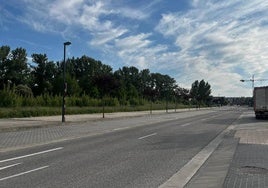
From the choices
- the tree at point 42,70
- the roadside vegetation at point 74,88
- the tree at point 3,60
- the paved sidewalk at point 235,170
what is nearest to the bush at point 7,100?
the roadside vegetation at point 74,88

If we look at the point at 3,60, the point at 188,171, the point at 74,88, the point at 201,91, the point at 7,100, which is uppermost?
the point at 3,60

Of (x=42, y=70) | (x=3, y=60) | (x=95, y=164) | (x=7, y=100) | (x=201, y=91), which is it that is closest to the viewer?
(x=95, y=164)

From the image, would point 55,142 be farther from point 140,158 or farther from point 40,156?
point 140,158

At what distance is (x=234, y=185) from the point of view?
8312 millimetres

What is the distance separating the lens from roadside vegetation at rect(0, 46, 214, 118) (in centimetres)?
4672

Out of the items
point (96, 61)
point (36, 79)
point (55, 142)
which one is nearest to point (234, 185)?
point (55, 142)

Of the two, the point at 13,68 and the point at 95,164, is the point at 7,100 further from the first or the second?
the point at 13,68

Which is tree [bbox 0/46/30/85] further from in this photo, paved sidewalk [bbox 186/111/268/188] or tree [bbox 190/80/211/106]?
tree [bbox 190/80/211/106]

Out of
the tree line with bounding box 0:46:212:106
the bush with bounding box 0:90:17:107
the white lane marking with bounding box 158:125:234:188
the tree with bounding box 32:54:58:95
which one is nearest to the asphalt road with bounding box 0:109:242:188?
the white lane marking with bounding box 158:125:234:188

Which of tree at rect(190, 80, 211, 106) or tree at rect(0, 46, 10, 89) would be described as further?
tree at rect(190, 80, 211, 106)

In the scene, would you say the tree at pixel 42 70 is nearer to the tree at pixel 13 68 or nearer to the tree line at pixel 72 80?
the tree line at pixel 72 80

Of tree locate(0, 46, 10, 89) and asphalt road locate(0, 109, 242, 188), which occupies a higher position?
tree locate(0, 46, 10, 89)

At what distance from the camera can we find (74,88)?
8819 cm

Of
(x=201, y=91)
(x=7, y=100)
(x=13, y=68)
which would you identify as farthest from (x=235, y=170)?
(x=201, y=91)
